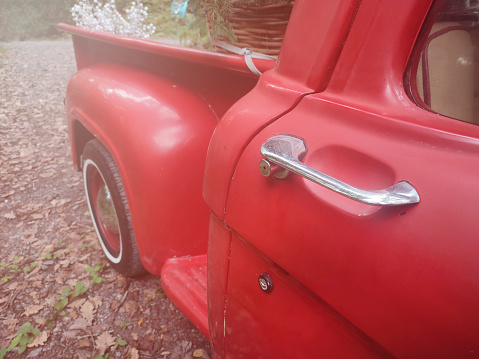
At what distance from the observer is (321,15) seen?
839 mm

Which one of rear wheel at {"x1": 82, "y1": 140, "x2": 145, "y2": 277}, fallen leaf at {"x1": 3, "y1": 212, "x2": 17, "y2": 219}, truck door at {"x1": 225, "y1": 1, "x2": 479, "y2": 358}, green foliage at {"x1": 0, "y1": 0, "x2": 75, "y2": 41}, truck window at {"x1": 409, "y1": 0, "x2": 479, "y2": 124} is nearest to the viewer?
truck door at {"x1": 225, "y1": 1, "x2": 479, "y2": 358}

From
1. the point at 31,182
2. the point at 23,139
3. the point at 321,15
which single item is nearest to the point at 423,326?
the point at 321,15

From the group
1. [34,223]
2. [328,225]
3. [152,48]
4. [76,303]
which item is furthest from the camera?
[34,223]

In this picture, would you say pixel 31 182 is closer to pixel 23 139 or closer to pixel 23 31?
pixel 23 139

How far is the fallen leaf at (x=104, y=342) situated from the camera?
191cm

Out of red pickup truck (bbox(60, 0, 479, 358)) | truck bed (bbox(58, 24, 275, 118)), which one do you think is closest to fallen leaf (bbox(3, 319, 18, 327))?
red pickup truck (bbox(60, 0, 479, 358))

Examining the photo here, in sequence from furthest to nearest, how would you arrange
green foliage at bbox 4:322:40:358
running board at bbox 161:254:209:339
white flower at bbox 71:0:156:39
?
white flower at bbox 71:0:156:39
green foliage at bbox 4:322:40:358
running board at bbox 161:254:209:339

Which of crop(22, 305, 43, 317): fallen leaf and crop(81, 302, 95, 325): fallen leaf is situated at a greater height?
crop(81, 302, 95, 325): fallen leaf

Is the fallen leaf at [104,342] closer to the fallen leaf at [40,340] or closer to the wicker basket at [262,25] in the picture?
the fallen leaf at [40,340]

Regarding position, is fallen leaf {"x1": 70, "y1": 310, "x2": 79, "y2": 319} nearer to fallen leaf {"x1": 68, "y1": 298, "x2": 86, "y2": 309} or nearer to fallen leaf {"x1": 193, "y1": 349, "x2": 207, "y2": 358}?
fallen leaf {"x1": 68, "y1": 298, "x2": 86, "y2": 309}

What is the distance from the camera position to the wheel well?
2.23m

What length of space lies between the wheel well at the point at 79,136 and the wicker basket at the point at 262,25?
127 cm

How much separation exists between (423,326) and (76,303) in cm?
216

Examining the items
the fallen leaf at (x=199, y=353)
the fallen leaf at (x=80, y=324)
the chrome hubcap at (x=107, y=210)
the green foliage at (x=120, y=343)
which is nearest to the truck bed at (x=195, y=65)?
the chrome hubcap at (x=107, y=210)
